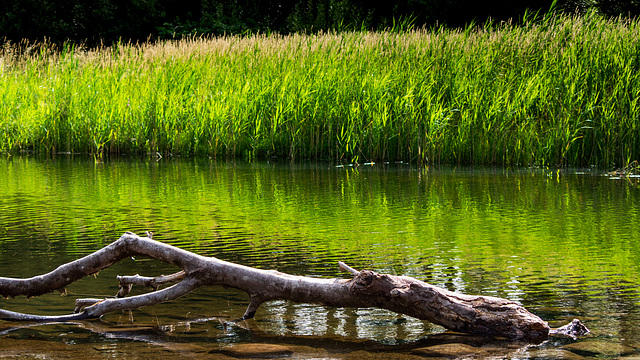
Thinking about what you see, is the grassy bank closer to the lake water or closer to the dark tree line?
the lake water

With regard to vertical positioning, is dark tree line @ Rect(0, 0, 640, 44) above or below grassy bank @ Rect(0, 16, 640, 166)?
above

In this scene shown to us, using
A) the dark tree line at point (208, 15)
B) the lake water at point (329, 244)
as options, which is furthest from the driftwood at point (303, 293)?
the dark tree line at point (208, 15)

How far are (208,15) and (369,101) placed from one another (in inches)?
649

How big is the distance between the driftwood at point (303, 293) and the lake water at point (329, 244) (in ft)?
0.21

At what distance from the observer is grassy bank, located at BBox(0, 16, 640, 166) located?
927cm

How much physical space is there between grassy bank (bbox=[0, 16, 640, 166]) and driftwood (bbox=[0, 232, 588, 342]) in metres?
6.91

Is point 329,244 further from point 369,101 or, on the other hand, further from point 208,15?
point 208,15

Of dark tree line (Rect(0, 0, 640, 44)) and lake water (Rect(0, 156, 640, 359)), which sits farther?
dark tree line (Rect(0, 0, 640, 44))

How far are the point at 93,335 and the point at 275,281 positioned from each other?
66cm

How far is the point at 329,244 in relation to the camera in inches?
162

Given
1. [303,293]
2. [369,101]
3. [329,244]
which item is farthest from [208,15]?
[303,293]

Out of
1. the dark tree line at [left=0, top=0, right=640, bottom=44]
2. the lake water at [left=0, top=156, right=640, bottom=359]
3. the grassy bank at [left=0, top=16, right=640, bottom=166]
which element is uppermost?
the dark tree line at [left=0, top=0, right=640, bottom=44]

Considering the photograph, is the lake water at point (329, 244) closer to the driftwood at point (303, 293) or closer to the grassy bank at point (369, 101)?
the driftwood at point (303, 293)

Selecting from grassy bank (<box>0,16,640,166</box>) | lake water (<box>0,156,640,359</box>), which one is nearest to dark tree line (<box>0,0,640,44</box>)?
grassy bank (<box>0,16,640,166</box>)
